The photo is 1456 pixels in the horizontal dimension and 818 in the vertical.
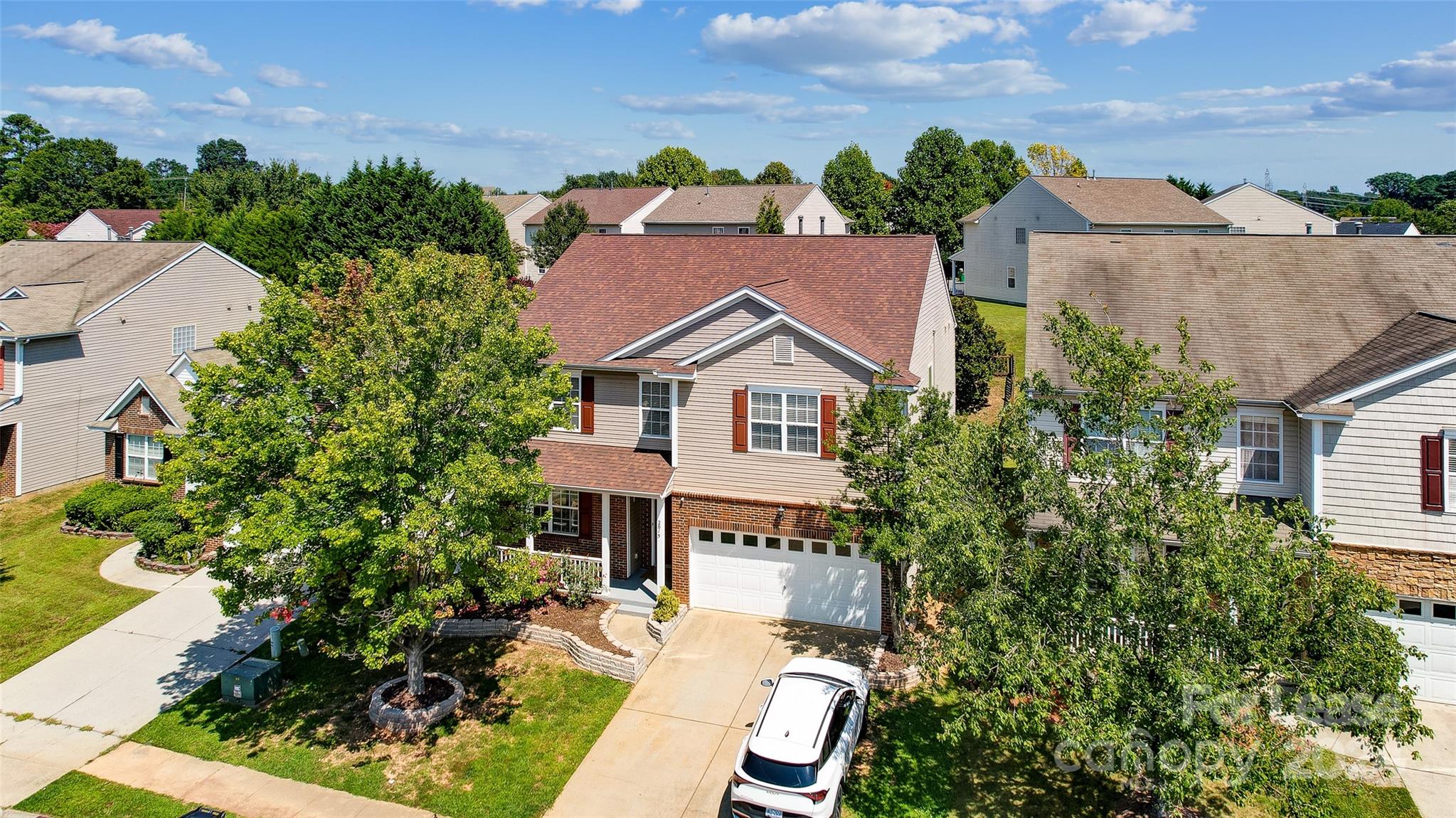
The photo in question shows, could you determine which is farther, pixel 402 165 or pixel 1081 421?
pixel 402 165

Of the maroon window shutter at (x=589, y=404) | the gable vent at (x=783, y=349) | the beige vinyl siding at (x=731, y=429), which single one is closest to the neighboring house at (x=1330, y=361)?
the beige vinyl siding at (x=731, y=429)

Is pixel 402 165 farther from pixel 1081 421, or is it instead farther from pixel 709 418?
pixel 1081 421

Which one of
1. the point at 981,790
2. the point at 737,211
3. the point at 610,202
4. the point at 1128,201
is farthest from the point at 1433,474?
the point at 610,202

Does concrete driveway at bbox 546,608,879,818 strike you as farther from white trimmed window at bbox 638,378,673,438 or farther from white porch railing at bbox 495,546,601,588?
white trimmed window at bbox 638,378,673,438

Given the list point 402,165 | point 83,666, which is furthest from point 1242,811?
point 402,165

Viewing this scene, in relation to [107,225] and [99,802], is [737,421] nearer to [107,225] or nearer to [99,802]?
[99,802]

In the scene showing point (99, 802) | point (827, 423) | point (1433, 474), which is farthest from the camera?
point (827, 423)
